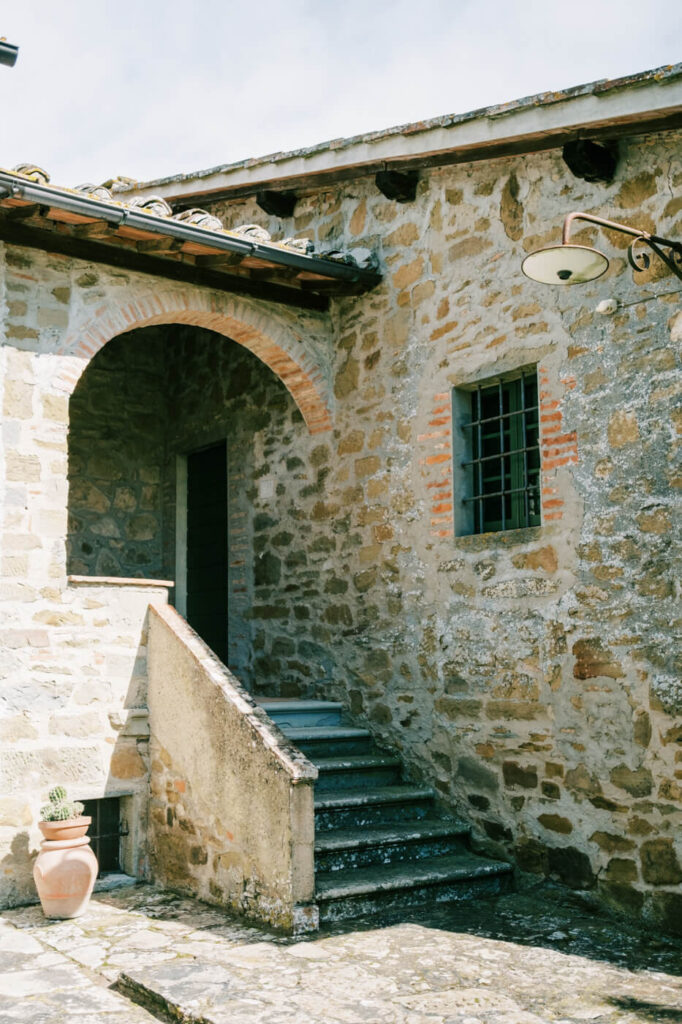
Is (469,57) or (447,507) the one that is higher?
(469,57)

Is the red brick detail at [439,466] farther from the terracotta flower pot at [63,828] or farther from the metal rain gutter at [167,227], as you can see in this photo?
the terracotta flower pot at [63,828]

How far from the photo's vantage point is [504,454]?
611cm

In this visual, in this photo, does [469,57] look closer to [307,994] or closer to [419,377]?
[419,377]

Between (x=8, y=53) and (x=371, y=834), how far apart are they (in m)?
4.63

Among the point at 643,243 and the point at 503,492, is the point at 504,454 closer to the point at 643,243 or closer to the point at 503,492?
the point at 503,492

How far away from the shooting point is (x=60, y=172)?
5.84 meters

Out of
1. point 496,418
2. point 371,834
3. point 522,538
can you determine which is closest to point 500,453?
point 496,418

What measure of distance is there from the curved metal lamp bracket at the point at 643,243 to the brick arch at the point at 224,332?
2690 mm

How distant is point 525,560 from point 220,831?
93.6 inches

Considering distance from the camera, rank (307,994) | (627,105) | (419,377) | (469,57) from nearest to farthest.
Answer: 1. (307,994)
2. (627,105)
3. (419,377)
4. (469,57)

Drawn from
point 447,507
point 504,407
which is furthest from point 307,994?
point 504,407

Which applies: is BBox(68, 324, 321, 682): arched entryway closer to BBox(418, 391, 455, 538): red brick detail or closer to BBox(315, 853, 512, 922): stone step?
BBox(418, 391, 455, 538): red brick detail

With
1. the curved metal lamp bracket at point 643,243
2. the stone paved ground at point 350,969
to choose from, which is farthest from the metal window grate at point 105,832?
the curved metal lamp bracket at point 643,243

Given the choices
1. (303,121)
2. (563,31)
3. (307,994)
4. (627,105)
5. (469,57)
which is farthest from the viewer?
(303,121)
